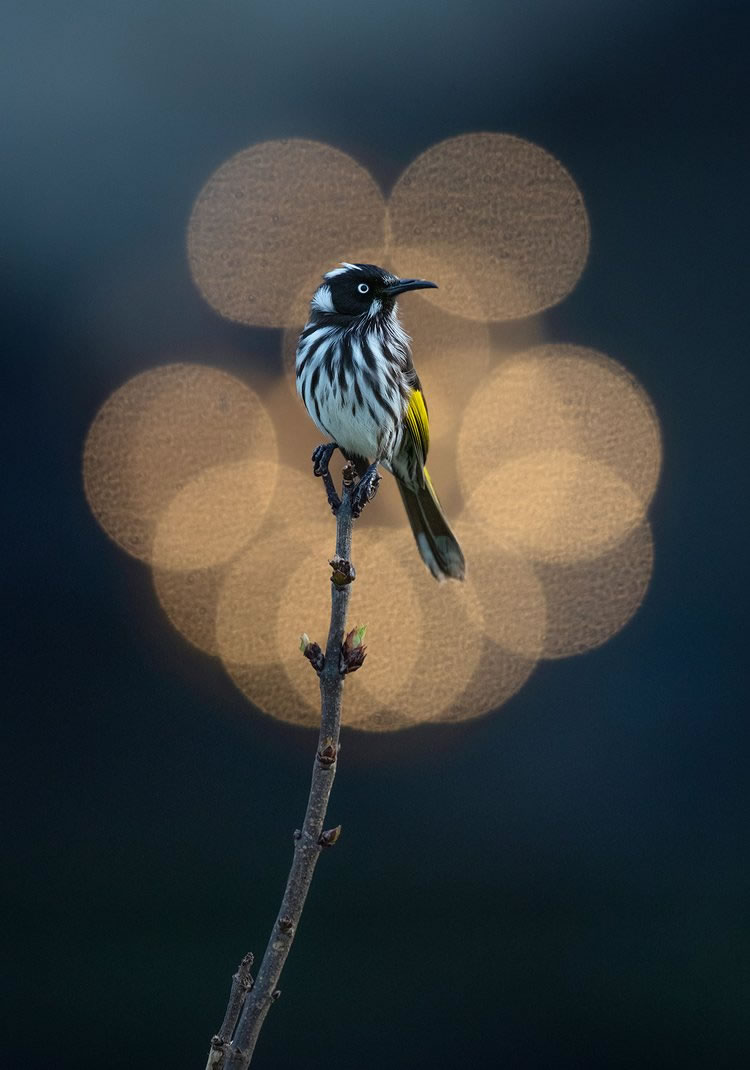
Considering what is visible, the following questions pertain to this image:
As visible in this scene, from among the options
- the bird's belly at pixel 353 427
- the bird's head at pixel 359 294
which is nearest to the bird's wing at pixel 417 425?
the bird's belly at pixel 353 427

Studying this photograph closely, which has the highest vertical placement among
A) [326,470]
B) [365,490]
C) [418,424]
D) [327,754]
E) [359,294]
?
[359,294]

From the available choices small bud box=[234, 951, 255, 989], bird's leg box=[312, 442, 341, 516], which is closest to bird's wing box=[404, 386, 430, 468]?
bird's leg box=[312, 442, 341, 516]

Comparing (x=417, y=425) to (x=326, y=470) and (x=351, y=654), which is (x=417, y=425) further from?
(x=351, y=654)

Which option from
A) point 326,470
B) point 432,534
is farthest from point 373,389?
point 326,470

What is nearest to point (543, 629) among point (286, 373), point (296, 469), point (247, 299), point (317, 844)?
point (296, 469)

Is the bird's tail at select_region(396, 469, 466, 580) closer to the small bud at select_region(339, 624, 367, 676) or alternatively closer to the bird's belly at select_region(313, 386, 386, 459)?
the bird's belly at select_region(313, 386, 386, 459)

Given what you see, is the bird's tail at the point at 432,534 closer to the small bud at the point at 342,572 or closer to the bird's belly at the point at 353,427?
the bird's belly at the point at 353,427
